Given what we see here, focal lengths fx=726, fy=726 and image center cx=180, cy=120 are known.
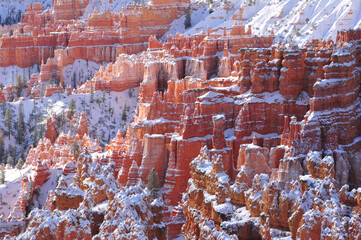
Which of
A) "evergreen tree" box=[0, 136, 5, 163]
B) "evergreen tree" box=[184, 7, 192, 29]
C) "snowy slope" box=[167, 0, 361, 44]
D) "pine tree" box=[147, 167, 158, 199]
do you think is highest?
"snowy slope" box=[167, 0, 361, 44]

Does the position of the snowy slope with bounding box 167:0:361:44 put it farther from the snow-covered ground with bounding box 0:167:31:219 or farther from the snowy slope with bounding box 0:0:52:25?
the snowy slope with bounding box 0:0:52:25

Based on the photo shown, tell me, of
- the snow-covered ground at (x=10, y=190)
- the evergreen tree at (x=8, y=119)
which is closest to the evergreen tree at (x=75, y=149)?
the snow-covered ground at (x=10, y=190)

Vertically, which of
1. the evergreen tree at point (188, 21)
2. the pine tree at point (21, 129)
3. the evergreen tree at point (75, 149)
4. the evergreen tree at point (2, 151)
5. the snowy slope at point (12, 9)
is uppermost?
the evergreen tree at point (188, 21)

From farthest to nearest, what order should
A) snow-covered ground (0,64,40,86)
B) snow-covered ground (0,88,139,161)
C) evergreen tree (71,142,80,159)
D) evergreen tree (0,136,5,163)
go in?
snow-covered ground (0,64,40,86) < snow-covered ground (0,88,139,161) < evergreen tree (0,136,5,163) < evergreen tree (71,142,80,159)

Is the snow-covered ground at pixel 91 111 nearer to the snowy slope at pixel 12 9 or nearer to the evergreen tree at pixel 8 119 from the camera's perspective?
the evergreen tree at pixel 8 119

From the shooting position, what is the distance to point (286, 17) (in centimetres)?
8212

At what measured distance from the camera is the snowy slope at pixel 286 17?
235ft

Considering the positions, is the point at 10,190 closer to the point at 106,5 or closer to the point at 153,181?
the point at 153,181

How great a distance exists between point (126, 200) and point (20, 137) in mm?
50353

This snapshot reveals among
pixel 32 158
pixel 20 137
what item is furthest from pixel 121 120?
pixel 32 158

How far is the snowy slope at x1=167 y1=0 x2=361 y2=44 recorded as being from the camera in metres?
71.8

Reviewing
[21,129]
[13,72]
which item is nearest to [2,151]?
[21,129]

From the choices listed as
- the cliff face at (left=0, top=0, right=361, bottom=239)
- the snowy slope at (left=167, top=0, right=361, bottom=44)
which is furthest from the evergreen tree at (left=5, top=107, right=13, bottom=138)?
the snowy slope at (left=167, top=0, right=361, bottom=44)

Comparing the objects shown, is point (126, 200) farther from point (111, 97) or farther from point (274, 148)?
point (111, 97)
